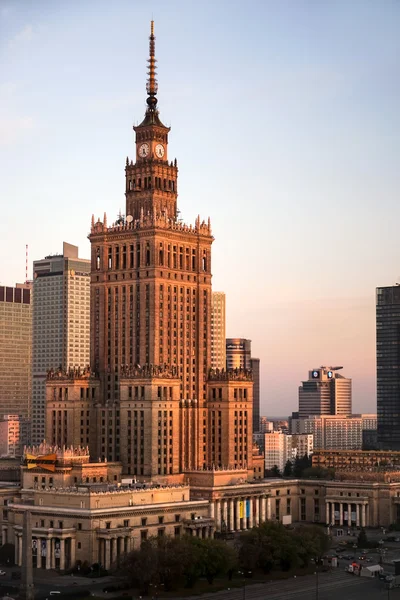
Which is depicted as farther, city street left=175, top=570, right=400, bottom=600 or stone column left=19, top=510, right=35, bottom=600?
city street left=175, top=570, right=400, bottom=600

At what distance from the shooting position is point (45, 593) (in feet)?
623

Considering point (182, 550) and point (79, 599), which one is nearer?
point (79, 599)

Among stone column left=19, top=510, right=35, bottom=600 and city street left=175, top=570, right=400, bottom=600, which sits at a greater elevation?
stone column left=19, top=510, right=35, bottom=600

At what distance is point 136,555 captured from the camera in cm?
19800

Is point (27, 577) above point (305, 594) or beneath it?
above

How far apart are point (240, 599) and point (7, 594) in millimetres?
33597

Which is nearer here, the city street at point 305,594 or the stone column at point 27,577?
the stone column at point 27,577

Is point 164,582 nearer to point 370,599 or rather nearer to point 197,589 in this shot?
point 197,589

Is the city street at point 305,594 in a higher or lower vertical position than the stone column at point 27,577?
lower

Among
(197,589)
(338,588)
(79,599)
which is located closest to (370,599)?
(338,588)

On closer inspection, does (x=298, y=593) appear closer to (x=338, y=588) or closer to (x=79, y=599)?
(x=338, y=588)

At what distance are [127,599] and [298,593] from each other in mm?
25710

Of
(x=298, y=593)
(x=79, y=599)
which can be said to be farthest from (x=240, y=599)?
(x=79, y=599)

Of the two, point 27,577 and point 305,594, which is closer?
point 27,577
